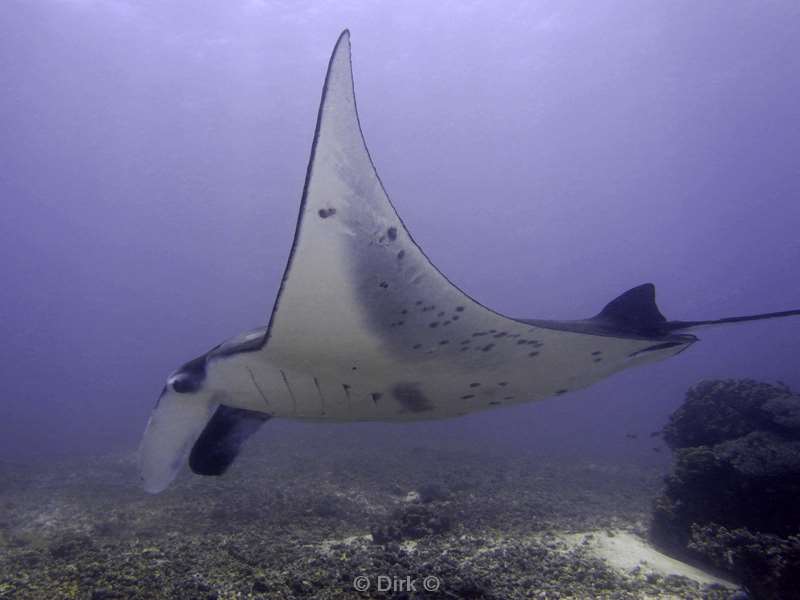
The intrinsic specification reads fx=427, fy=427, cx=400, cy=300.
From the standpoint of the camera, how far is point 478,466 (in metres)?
13.0

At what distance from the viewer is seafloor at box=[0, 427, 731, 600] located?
10.4 feet

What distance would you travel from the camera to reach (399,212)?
2544 centimetres

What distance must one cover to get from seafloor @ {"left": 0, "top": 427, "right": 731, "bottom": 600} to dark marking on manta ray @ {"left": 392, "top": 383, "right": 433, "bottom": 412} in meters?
1.18

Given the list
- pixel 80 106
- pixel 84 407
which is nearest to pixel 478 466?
pixel 80 106

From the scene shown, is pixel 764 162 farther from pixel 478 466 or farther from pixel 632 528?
pixel 632 528

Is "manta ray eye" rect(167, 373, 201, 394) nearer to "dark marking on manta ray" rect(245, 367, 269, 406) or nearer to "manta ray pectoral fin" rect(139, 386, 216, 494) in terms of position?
"manta ray pectoral fin" rect(139, 386, 216, 494)

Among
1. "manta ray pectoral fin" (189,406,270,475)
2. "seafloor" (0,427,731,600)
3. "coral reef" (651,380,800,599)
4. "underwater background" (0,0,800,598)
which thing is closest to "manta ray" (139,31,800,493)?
"manta ray pectoral fin" (189,406,270,475)

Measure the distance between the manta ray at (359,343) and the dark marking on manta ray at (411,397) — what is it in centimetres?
1

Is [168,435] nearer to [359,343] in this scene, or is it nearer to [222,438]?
[222,438]

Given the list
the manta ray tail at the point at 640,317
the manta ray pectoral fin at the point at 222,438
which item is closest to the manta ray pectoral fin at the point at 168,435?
the manta ray pectoral fin at the point at 222,438

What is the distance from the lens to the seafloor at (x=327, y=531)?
3178 millimetres

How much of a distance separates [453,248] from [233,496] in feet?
177

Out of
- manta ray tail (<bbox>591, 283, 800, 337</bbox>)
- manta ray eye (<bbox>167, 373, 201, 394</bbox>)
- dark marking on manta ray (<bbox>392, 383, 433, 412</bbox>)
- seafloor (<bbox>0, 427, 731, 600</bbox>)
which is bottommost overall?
seafloor (<bbox>0, 427, 731, 600</bbox>)

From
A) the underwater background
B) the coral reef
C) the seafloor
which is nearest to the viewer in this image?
the seafloor
